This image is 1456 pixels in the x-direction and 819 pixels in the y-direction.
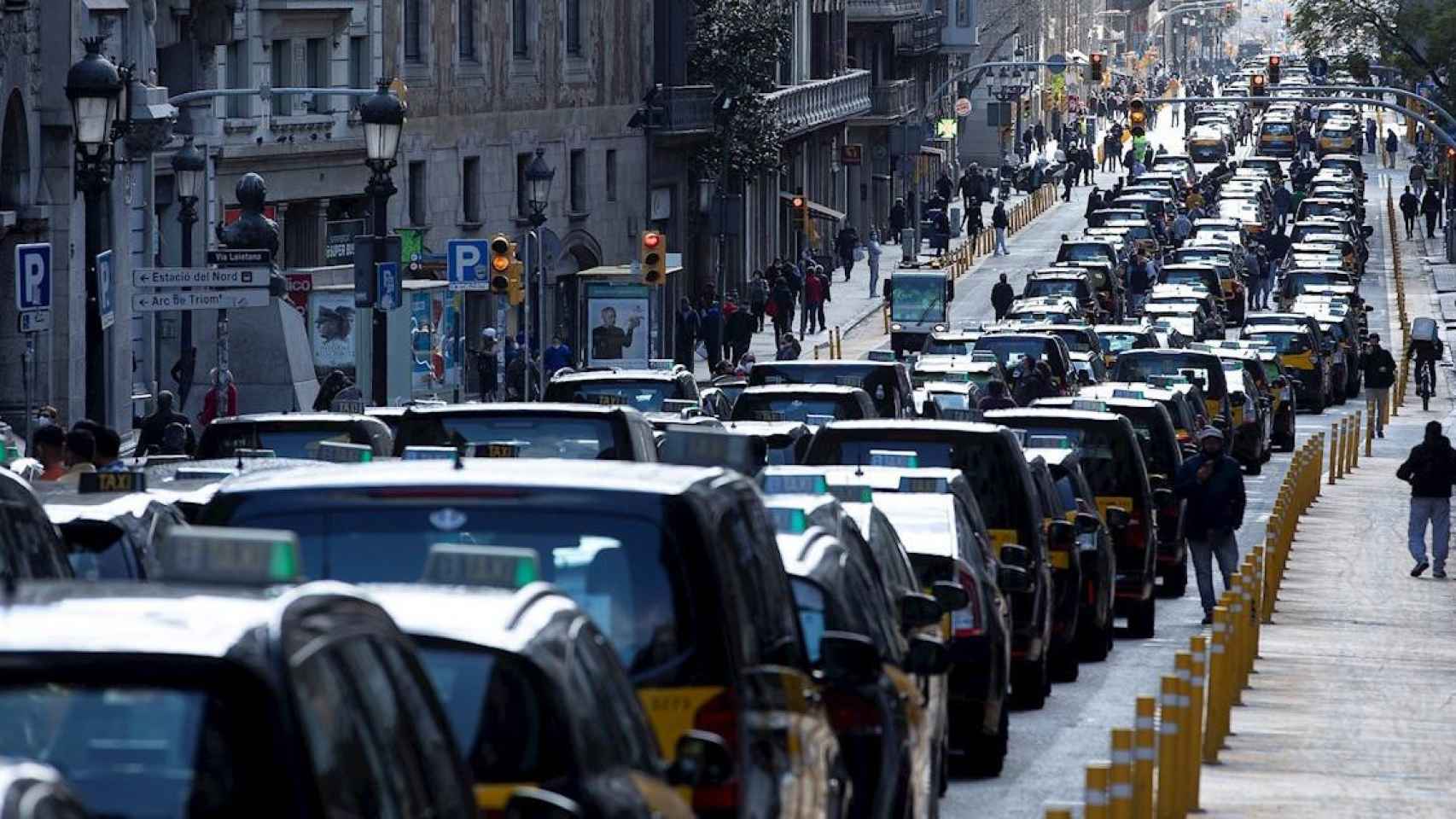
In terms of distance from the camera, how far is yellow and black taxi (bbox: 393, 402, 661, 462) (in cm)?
1584

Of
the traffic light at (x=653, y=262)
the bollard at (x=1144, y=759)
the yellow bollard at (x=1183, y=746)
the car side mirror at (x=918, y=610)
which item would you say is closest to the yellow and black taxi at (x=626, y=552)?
the car side mirror at (x=918, y=610)

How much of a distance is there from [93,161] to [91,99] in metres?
0.55

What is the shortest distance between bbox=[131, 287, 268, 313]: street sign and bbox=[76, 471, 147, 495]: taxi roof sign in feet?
49.4

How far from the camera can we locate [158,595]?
5598 millimetres

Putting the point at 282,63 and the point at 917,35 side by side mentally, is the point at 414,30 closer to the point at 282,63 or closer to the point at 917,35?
the point at 282,63

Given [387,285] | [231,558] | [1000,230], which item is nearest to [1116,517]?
[387,285]

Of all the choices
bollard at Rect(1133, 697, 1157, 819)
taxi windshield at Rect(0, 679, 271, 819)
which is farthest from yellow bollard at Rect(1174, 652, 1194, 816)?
taxi windshield at Rect(0, 679, 271, 819)

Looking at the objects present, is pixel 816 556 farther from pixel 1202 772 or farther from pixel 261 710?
pixel 1202 772

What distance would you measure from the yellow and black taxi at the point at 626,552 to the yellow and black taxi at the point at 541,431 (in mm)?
7414

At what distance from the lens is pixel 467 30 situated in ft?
195

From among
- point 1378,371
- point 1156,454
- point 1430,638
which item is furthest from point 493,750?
point 1378,371

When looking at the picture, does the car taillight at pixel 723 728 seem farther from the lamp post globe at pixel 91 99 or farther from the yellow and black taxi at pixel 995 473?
the lamp post globe at pixel 91 99

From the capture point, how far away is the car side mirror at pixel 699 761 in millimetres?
7594

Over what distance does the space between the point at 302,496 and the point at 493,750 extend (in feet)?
5.14
